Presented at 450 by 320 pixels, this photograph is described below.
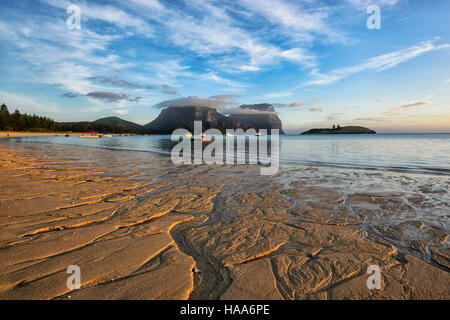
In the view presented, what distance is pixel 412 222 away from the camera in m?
5.62

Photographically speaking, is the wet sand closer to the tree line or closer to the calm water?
the calm water

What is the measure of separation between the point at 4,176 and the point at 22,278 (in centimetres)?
1023

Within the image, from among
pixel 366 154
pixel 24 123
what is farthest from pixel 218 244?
pixel 24 123

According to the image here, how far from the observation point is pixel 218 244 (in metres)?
4.31

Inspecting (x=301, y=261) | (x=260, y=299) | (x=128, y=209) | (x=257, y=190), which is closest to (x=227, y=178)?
(x=257, y=190)

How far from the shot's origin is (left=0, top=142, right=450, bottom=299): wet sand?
→ 117 inches

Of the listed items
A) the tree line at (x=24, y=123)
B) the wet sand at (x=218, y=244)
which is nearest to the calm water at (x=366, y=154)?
the wet sand at (x=218, y=244)

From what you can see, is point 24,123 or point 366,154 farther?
point 24,123

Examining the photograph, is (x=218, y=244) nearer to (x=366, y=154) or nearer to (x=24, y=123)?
(x=366, y=154)

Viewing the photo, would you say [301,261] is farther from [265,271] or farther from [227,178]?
[227,178]

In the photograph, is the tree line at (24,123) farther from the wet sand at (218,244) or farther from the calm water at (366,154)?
the wet sand at (218,244)

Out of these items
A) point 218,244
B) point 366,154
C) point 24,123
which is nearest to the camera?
point 218,244

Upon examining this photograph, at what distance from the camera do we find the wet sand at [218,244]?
9.72ft

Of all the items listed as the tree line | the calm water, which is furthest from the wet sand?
the tree line
